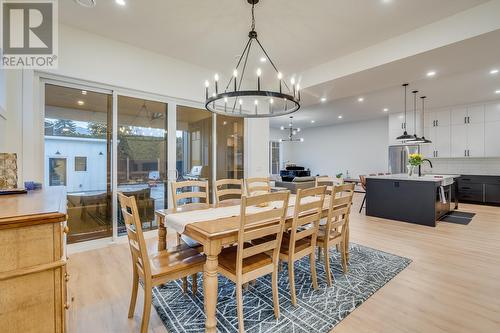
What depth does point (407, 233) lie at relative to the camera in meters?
4.17

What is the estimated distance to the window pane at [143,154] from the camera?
375cm

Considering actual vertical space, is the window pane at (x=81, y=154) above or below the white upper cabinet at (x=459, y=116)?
below

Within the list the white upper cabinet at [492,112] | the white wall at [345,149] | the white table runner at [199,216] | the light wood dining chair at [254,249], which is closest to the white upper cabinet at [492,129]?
the white upper cabinet at [492,112]

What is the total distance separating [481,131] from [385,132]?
9.38ft

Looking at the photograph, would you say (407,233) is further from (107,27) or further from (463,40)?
(107,27)

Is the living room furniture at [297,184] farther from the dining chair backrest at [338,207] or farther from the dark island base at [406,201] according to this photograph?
the dining chair backrest at [338,207]

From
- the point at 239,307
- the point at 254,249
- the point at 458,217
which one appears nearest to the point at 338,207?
the point at 254,249

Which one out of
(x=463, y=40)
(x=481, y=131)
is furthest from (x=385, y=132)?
→ (x=463, y=40)

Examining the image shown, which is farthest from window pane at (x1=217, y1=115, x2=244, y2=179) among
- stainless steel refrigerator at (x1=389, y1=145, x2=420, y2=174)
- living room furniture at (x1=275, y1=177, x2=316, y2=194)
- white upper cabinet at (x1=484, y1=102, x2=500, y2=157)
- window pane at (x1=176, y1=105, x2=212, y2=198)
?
white upper cabinet at (x1=484, y1=102, x2=500, y2=157)

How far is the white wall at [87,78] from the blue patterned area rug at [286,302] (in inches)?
93.9

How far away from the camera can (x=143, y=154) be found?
3936mm

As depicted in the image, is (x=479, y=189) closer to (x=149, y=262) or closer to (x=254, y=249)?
(x=254, y=249)

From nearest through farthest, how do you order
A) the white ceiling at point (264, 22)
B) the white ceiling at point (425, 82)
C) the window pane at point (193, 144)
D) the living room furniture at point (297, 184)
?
the white ceiling at point (264, 22) < the white ceiling at point (425, 82) < the window pane at point (193, 144) < the living room furniture at point (297, 184)

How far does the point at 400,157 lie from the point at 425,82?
3.69m
